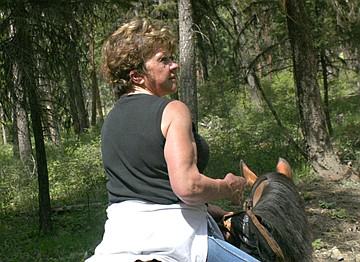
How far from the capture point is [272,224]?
2848 mm

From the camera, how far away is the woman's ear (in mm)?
2334

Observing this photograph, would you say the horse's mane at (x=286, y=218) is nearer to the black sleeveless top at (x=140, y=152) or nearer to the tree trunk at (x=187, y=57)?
the black sleeveless top at (x=140, y=152)

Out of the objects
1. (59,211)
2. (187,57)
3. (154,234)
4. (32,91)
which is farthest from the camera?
(187,57)

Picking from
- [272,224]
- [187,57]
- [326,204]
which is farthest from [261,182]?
[187,57]

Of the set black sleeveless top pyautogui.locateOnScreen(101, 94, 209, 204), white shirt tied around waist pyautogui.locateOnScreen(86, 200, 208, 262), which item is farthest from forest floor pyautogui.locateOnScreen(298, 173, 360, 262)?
black sleeveless top pyautogui.locateOnScreen(101, 94, 209, 204)

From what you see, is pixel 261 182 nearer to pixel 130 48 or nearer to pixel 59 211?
pixel 130 48

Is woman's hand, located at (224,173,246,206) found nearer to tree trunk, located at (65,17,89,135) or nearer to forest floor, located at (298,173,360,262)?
forest floor, located at (298,173,360,262)

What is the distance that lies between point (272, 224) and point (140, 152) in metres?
1.05

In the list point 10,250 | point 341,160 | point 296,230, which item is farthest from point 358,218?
point 10,250

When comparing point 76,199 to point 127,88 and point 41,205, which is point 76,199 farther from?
point 127,88

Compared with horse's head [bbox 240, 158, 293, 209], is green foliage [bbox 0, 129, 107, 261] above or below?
below

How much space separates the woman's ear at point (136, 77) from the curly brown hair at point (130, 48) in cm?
2

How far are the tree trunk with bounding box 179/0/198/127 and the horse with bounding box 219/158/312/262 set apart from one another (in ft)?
25.5

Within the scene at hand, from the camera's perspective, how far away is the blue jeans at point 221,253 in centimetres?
231
